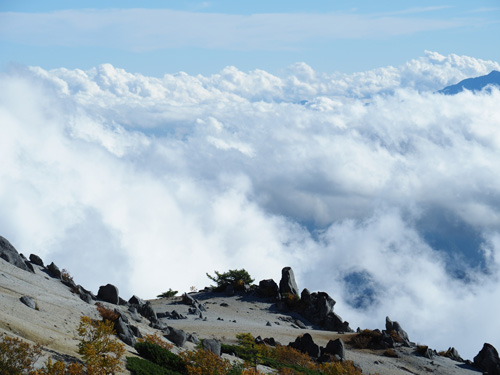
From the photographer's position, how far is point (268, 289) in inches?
2125

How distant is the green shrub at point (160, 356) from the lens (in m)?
22.2

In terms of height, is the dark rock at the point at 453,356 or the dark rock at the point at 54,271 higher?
the dark rock at the point at 453,356

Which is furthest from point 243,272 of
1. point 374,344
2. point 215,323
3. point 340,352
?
point 340,352

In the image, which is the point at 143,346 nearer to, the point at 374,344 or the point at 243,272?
the point at 374,344

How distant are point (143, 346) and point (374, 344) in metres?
23.2

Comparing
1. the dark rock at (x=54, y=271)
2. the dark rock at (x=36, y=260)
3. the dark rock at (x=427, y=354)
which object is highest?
the dark rock at (x=427, y=354)

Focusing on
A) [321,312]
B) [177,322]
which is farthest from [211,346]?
[321,312]

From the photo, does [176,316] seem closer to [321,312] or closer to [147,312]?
[147,312]

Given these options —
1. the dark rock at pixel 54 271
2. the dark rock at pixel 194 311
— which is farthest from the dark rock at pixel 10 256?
the dark rock at pixel 194 311

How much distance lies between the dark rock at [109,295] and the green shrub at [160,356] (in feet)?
46.2

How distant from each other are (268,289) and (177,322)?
13576mm

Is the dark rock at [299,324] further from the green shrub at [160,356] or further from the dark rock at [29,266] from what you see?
the green shrub at [160,356]

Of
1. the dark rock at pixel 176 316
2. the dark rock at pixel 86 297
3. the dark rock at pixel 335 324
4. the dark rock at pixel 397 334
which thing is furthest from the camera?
the dark rock at pixel 335 324

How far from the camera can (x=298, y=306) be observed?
51438mm
